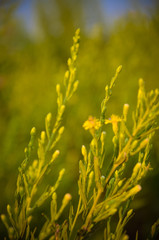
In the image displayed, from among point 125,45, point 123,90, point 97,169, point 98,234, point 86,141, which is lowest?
point 98,234

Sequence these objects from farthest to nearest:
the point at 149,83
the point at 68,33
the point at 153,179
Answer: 1. the point at 68,33
2. the point at 149,83
3. the point at 153,179

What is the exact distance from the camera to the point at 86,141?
2.53 metres

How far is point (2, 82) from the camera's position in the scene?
10.4ft

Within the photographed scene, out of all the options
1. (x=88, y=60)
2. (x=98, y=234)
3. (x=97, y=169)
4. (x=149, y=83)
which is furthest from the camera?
(x=149, y=83)

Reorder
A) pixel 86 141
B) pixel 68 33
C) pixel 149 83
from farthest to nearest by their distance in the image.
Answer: pixel 68 33
pixel 149 83
pixel 86 141

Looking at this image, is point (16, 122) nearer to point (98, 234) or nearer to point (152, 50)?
point (98, 234)

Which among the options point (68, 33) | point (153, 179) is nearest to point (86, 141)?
point (153, 179)

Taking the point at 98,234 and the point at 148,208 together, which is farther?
the point at 148,208

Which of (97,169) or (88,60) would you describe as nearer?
(97,169)

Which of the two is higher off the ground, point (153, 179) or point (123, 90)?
point (123, 90)

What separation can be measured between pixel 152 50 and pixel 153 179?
6.66 feet

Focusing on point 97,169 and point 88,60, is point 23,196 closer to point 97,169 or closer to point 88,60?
point 97,169

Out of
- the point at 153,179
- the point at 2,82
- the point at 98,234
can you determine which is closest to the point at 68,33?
the point at 2,82

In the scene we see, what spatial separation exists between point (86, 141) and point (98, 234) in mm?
986
